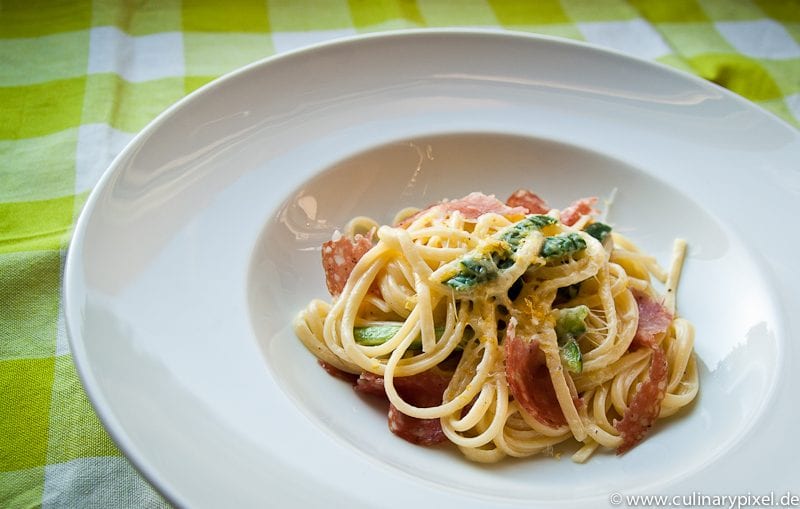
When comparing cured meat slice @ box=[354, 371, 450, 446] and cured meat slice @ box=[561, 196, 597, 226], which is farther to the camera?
cured meat slice @ box=[561, 196, 597, 226]

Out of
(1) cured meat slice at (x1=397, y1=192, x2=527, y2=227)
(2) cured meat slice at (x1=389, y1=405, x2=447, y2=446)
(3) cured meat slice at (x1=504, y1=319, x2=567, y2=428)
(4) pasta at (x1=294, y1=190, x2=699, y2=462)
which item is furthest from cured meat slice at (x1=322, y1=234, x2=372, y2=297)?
(3) cured meat slice at (x1=504, y1=319, x2=567, y2=428)

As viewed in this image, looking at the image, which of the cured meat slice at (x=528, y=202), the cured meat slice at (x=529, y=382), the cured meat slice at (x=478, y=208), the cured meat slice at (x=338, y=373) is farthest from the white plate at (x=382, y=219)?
the cured meat slice at (x=478, y=208)

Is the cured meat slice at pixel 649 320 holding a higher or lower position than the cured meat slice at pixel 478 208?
lower

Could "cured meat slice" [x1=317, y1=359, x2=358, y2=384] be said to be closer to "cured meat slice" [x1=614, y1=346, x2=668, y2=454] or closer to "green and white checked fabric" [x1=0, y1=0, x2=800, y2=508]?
"green and white checked fabric" [x1=0, y1=0, x2=800, y2=508]

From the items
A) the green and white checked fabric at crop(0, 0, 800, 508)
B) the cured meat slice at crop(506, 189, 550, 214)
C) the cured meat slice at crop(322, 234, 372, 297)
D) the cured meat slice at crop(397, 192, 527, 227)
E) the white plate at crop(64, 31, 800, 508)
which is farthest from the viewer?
the cured meat slice at crop(506, 189, 550, 214)

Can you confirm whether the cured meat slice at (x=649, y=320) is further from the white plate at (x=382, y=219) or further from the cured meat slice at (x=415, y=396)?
the cured meat slice at (x=415, y=396)

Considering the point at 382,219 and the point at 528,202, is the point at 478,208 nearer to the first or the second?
the point at 528,202
